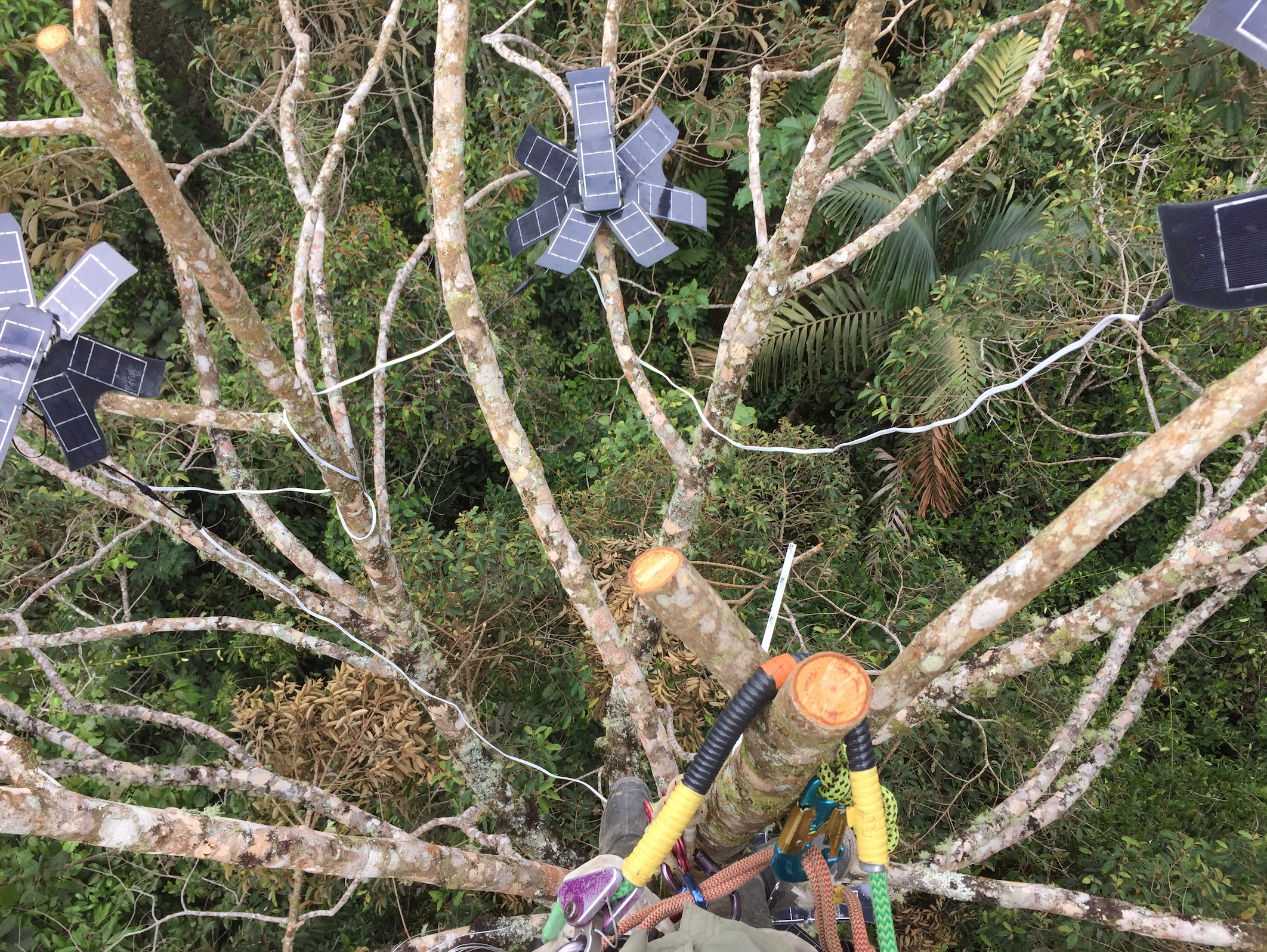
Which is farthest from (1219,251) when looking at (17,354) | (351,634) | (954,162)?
(17,354)

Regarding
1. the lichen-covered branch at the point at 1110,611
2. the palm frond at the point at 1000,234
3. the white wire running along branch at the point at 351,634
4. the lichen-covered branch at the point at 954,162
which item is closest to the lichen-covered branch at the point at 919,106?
the lichen-covered branch at the point at 954,162

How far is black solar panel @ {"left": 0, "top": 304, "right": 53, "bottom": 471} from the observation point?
2.05 meters

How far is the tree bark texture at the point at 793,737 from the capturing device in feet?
3.85

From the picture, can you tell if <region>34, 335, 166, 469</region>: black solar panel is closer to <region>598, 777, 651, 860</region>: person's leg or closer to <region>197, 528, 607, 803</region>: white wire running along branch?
<region>197, 528, 607, 803</region>: white wire running along branch

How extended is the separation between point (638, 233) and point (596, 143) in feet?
1.23

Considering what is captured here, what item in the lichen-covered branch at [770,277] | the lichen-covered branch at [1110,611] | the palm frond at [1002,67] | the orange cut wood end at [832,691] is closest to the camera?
the orange cut wood end at [832,691]

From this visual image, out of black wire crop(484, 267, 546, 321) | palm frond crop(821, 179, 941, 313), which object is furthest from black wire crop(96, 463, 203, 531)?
palm frond crop(821, 179, 941, 313)

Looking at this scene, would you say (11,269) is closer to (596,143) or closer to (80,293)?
(80,293)

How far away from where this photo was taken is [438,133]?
2.05 m

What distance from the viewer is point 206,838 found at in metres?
1.53

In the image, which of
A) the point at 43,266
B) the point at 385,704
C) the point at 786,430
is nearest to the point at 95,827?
the point at 385,704

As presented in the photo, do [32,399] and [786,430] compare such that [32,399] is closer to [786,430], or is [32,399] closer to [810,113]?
[786,430]

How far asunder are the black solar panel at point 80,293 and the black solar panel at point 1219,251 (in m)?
2.75

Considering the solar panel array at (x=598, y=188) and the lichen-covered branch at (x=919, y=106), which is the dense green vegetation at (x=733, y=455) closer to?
the lichen-covered branch at (x=919, y=106)
